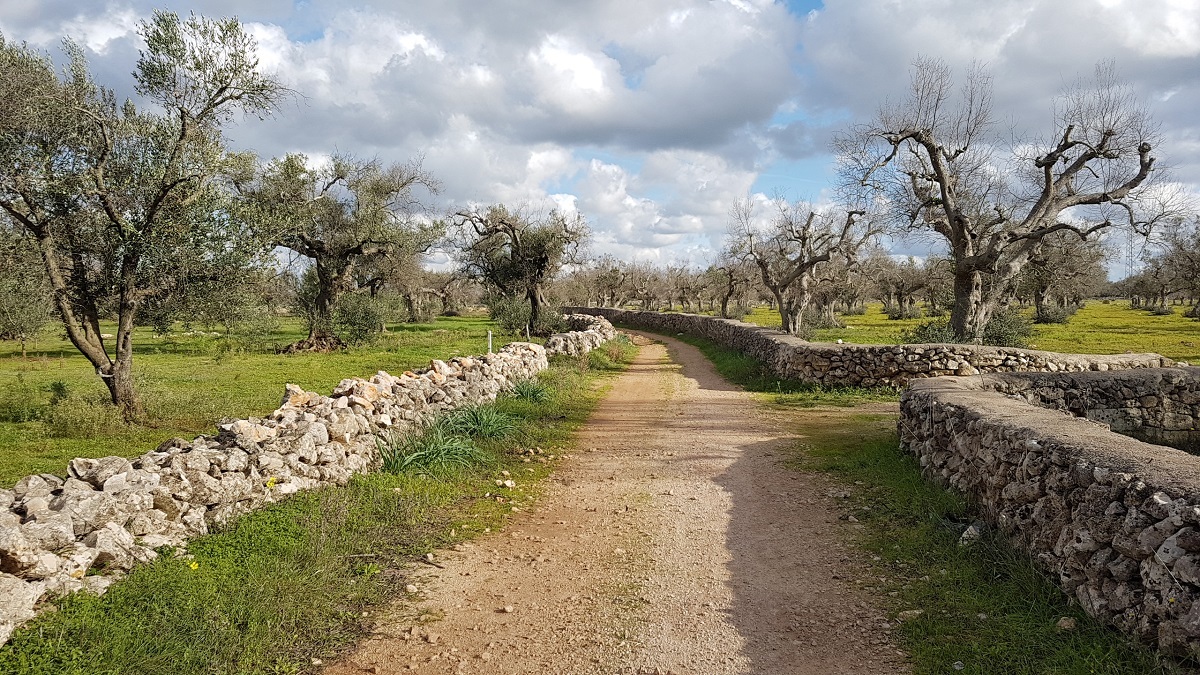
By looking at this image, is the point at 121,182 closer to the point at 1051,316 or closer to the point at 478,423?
the point at 478,423

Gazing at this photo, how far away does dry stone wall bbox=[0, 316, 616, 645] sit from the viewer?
3912mm

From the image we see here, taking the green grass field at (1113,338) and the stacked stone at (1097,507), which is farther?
the green grass field at (1113,338)

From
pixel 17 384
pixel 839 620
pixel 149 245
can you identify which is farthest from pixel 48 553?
pixel 17 384

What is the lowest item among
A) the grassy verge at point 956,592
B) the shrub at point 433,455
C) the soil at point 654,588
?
the soil at point 654,588

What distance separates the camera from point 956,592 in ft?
15.4

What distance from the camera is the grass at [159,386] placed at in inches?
370

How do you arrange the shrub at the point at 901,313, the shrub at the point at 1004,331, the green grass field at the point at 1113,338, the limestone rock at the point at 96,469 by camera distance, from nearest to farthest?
the limestone rock at the point at 96,469 < the shrub at the point at 1004,331 < the green grass field at the point at 1113,338 < the shrub at the point at 901,313

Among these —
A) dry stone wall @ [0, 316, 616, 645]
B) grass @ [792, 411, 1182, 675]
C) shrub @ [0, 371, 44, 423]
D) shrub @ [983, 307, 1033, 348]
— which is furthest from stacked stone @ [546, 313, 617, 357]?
→ grass @ [792, 411, 1182, 675]

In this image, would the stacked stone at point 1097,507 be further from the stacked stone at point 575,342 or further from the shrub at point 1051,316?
the shrub at point 1051,316

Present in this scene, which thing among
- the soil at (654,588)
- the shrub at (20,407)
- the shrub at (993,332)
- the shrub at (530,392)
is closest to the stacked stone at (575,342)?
the shrub at (530,392)

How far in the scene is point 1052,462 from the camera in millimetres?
Answer: 4785

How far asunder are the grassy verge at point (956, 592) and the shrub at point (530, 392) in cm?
547

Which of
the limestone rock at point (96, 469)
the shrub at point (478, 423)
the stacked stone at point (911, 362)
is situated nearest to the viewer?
the limestone rock at point (96, 469)

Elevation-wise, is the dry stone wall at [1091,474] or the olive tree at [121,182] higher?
the olive tree at [121,182]
